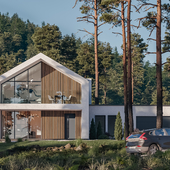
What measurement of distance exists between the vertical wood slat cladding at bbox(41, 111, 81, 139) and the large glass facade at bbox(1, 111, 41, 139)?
20.2 inches

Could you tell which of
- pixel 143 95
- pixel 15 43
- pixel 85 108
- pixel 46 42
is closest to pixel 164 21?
pixel 85 108

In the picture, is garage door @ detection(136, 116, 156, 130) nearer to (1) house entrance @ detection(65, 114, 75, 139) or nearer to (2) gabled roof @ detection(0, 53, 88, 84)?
(1) house entrance @ detection(65, 114, 75, 139)

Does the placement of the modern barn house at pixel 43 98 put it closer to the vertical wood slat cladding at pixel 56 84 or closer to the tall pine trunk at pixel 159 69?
the vertical wood slat cladding at pixel 56 84

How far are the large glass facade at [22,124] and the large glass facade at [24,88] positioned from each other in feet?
4.02

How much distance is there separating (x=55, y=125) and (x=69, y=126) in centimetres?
113

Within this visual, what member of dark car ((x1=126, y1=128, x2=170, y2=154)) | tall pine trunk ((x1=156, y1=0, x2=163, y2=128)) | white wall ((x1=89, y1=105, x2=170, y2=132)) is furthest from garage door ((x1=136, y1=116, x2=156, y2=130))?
dark car ((x1=126, y1=128, x2=170, y2=154))

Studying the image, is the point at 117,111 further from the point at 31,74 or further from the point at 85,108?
the point at 31,74

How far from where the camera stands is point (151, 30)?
796 inches

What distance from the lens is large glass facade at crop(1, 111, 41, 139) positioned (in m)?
26.3

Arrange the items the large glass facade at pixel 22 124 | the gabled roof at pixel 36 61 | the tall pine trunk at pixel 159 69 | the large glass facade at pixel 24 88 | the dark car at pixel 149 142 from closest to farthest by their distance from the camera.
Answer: the dark car at pixel 149 142 < the tall pine trunk at pixel 159 69 < the gabled roof at pixel 36 61 < the large glass facade at pixel 24 88 < the large glass facade at pixel 22 124

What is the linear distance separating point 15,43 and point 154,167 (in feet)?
315

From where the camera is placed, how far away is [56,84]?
1038 inches

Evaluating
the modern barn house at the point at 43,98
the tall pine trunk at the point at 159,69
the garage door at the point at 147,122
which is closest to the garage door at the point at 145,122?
the garage door at the point at 147,122

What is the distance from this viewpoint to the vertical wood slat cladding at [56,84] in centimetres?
2598
